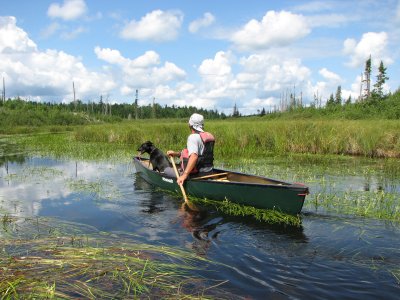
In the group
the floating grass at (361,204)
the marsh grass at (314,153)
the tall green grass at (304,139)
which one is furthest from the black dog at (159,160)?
the tall green grass at (304,139)

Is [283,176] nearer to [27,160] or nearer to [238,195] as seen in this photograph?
[238,195]

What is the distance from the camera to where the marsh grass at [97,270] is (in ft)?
12.4

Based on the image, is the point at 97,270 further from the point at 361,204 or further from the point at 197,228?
the point at 361,204

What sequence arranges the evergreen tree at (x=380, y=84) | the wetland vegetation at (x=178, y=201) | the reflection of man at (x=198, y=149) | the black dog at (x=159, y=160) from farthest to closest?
the evergreen tree at (x=380, y=84)
the black dog at (x=159, y=160)
the reflection of man at (x=198, y=149)
the wetland vegetation at (x=178, y=201)

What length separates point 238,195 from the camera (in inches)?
276

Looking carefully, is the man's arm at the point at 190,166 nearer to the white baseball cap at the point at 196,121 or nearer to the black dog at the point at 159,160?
the white baseball cap at the point at 196,121

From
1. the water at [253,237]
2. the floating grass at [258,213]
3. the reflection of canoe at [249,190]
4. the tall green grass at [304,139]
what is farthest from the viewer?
the tall green grass at [304,139]

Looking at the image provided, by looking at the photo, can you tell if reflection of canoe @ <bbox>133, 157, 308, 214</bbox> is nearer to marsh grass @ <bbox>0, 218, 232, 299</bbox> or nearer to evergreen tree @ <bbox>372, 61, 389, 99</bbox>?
marsh grass @ <bbox>0, 218, 232, 299</bbox>

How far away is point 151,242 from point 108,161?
998 centimetres

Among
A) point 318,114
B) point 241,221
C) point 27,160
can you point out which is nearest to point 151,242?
point 241,221

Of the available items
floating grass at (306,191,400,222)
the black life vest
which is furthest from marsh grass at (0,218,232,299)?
floating grass at (306,191,400,222)

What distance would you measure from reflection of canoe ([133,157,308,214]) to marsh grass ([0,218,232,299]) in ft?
6.61

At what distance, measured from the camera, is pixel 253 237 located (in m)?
5.84

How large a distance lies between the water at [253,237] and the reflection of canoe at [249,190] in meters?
0.39
